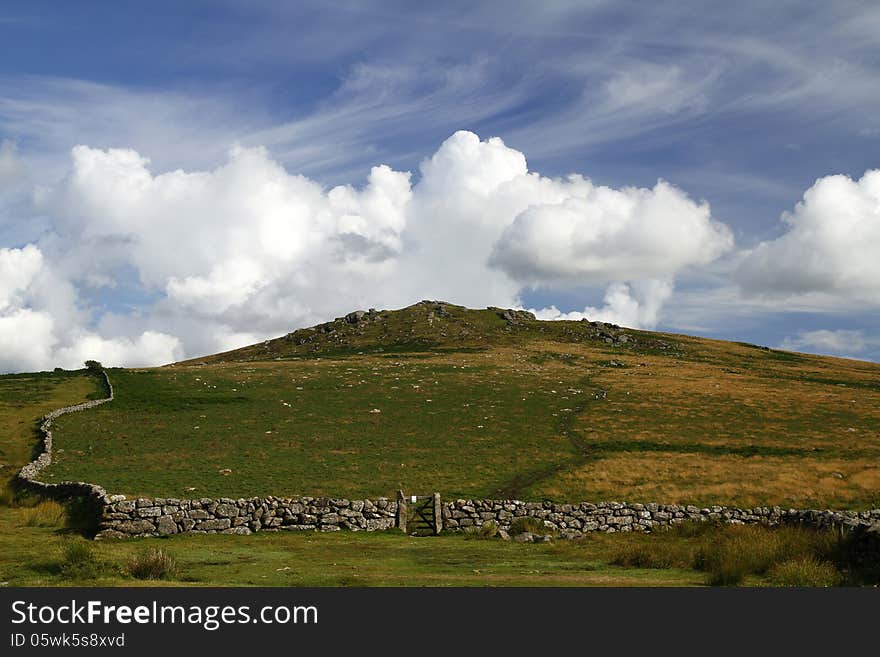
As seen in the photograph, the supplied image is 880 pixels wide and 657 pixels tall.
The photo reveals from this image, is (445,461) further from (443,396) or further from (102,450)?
(443,396)

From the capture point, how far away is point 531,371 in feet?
338

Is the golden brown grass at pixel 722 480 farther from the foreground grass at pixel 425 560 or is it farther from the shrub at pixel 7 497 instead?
the shrub at pixel 7 497

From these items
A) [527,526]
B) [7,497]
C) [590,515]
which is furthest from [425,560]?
[7,497]

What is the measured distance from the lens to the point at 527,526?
102ft

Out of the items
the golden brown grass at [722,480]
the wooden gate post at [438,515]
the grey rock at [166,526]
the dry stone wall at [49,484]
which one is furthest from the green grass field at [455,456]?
the wooden gate post at [438,515]

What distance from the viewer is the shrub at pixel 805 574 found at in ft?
57.2

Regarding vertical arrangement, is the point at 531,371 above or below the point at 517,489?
above

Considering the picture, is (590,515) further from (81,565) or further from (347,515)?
(81,565)

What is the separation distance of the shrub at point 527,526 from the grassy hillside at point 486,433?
7640 millimetres

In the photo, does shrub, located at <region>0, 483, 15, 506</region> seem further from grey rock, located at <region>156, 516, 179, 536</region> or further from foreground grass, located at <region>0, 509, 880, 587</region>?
grey rock, located at <region>156, 516, 179, 536</region>

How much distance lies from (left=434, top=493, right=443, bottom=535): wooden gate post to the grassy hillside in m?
7.33

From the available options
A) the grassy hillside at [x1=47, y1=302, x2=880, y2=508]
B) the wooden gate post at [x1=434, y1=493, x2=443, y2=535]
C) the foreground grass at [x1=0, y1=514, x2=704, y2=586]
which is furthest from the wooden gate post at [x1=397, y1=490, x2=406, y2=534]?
the grassy hillside at [x1=47, y1=302, x2=880, y2=508]
